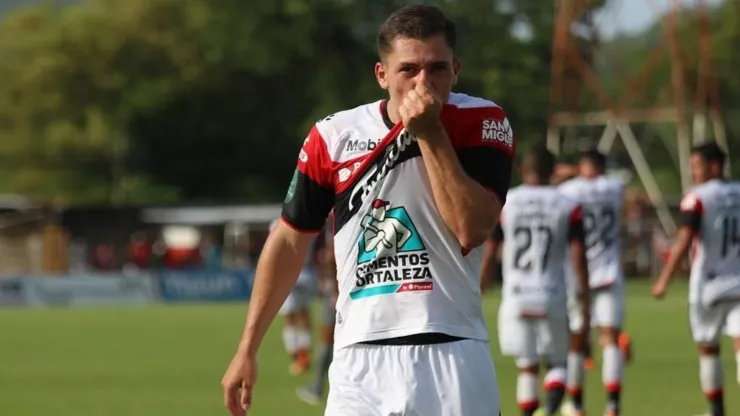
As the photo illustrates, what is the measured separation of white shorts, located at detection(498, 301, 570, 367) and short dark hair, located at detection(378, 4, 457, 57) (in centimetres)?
725

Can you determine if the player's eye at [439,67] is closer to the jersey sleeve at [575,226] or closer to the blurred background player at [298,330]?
the jersey sleeve at [575,226]

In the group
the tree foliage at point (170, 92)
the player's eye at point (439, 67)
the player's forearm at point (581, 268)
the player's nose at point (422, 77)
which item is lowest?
the player's forearm at point (581, 268)

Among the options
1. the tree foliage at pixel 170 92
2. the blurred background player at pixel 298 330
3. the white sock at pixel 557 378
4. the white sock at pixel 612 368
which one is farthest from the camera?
the tree foliage at pixel 170 92

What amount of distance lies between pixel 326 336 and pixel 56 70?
6709 cm

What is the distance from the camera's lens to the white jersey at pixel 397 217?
558cm

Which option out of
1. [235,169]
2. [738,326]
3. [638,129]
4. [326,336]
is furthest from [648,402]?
[638,129]

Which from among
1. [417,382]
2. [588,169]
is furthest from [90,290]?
[417,382]

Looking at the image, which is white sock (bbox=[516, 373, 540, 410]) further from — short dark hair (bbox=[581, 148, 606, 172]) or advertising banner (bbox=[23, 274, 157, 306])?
advertising banner (bbox=[23, 274, 157, 306])

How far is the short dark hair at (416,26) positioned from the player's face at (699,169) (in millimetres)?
7924

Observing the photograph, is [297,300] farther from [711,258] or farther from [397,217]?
[397,217]

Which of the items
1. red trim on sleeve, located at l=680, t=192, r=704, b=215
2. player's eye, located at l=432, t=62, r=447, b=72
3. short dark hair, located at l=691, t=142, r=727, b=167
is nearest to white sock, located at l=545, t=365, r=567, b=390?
red trim on sleeve, located at l=680, t=192, r=704, b=215

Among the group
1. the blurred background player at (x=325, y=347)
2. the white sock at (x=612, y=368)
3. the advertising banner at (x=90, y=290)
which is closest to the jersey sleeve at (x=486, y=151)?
the white sock at (x=612, y=368)

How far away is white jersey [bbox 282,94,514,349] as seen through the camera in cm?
558

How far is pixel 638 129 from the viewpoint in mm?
82312
